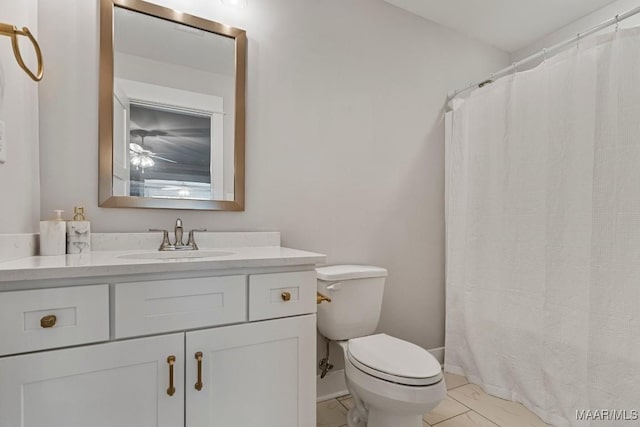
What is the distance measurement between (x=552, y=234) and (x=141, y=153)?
1981 millimetres

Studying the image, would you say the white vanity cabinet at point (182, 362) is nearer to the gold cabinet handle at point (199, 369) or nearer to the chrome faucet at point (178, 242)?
the gold cabinet handle at point (199, 369)

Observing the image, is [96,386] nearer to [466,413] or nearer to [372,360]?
[372,360]

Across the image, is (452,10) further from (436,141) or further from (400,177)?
(400,177)

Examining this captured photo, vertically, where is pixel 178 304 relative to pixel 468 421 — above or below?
above

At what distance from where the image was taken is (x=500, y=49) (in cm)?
245

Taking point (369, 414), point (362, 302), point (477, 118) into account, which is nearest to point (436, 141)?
point (477, 118)

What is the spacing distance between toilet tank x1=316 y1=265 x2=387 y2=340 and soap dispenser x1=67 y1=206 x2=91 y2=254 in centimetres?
98

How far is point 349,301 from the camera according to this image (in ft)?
5.33

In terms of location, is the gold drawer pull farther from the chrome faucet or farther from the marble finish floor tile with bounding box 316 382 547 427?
the marble finish floor tile with bounding box 316 382 547 427

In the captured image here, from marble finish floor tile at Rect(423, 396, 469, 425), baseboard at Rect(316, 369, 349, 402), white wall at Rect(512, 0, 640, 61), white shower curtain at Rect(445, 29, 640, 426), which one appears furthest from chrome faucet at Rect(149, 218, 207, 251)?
white wall at Rect(512, 0, 640, 61)

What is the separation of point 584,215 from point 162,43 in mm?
2071

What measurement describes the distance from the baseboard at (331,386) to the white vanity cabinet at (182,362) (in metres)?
0.62

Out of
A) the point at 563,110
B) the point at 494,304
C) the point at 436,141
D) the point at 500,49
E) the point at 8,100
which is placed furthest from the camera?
the point at 500,49

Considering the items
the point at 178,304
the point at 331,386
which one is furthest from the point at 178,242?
the point at 331,386
